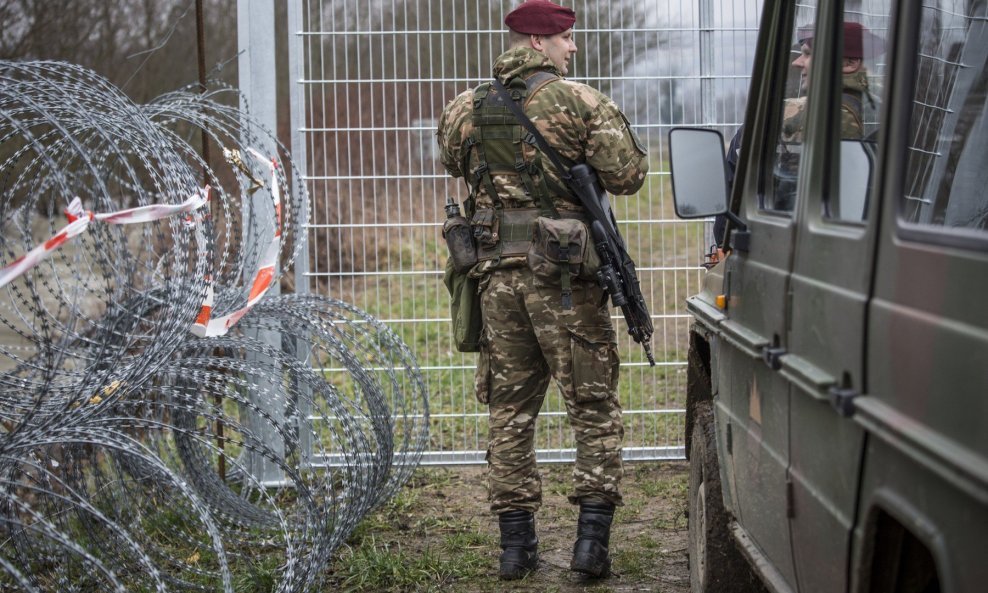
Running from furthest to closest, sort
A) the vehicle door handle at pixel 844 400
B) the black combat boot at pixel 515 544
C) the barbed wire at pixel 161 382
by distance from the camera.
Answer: the black combat boot at pixel 515 544, the barbed wire at pixel 161 382, the vehicle door handle at pixel 844 400

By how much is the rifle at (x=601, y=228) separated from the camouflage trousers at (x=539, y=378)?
107 mm

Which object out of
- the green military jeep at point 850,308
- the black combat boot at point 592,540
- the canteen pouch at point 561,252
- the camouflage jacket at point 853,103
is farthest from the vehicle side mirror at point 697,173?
the black combat boot at point 592,540

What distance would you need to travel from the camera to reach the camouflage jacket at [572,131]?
14.5 ft

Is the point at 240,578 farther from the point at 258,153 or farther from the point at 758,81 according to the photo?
the point at 758,81

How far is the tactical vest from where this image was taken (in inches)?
176

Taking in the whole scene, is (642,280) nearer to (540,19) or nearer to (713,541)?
(540,19)

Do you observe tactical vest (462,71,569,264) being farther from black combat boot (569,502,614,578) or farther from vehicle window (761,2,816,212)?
vehicle window (761,2,816,212)

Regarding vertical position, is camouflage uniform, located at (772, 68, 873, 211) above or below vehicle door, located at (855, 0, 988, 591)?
above

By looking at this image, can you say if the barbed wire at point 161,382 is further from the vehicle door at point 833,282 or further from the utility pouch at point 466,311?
the vehicle door at point 833,282

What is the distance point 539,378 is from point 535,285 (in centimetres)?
45

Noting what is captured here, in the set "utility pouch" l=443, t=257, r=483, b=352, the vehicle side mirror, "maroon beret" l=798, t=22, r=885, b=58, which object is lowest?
"utility pouch" l=443, t=257, r=483, b=352

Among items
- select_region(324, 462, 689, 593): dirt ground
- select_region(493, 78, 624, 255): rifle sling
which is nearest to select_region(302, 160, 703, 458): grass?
select_region(324, 462, 689, 593): dirt ground

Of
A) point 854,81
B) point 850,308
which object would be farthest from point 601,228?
point 850,308

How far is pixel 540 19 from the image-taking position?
14.9ft
